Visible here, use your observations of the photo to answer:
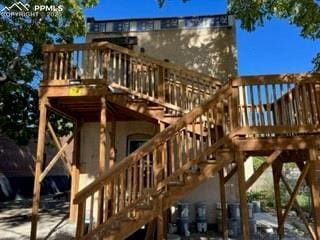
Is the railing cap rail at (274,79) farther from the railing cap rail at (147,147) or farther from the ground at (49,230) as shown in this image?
the ground at (49,230)

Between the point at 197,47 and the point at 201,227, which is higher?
the point at 197,47

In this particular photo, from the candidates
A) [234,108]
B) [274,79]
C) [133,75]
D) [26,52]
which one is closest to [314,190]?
[234,108]

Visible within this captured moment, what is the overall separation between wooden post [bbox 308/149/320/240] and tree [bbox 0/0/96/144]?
8.63 meters

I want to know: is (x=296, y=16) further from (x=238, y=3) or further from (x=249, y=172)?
(x=249, y=172)

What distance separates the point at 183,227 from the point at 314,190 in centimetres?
402

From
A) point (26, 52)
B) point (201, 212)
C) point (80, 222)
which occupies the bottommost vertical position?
point (201, 212)

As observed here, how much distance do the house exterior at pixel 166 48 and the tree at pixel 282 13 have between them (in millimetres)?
846

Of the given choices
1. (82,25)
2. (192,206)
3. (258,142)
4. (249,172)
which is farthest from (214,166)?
(82,25)

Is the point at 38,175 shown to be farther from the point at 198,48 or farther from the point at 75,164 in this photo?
the point at 198,48

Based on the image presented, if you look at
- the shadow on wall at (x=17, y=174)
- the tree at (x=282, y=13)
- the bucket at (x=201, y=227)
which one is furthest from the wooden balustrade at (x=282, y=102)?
the shadow on wall at (x=17, y=174)

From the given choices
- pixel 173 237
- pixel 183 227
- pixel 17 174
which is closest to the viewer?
pixel 173 237

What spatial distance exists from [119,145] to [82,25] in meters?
4.48

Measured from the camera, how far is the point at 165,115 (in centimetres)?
759

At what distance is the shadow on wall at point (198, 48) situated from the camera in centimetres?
1061
